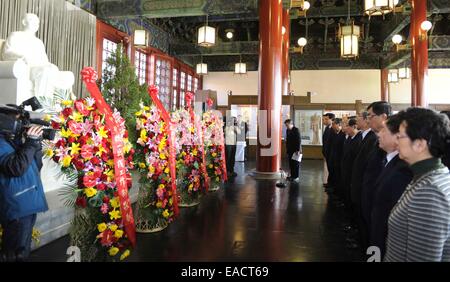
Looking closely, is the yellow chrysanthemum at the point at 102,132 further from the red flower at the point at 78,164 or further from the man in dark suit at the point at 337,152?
the man in dark suit at the point at 337,152

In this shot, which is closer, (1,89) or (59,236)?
(59,236)

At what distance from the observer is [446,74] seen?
13719 millimetres

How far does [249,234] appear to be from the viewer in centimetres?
323

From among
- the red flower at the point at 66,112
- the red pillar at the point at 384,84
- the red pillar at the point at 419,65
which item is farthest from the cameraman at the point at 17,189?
the red pillar at the point at 384,84

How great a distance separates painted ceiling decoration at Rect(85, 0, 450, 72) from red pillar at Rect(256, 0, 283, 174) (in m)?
2.66

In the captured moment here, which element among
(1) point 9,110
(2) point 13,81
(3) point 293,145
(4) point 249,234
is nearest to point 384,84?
(3) point 293,145

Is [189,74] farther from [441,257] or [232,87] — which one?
[441,257]

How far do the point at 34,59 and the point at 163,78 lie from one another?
7483 millimetres

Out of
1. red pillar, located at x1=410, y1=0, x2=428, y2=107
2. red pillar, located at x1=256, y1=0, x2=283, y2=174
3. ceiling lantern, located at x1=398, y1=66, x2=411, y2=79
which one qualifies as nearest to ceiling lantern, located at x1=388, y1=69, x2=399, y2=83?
ceiling lantern, located at x1=398, y1=66, x2=411, y2=79

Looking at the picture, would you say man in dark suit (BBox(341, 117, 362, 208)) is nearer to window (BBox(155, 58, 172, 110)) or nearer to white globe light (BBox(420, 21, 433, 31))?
white globe light (BBox(420, 21, 433, 31))

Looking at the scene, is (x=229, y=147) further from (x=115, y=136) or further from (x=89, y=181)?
(x=89, y=181)

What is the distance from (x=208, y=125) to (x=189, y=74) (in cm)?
883
